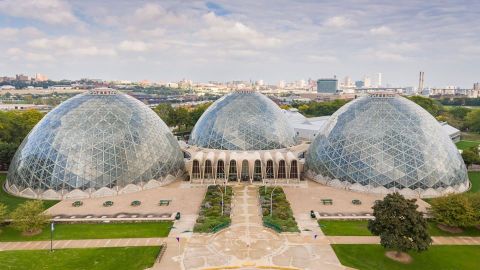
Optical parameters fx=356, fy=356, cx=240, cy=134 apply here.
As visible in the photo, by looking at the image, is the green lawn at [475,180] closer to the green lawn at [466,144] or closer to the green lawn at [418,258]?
the green lawn at [418,258]

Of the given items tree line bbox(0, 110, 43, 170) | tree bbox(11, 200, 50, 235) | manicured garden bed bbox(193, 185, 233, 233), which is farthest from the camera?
tree line bbox(0, 110, 43, 170)

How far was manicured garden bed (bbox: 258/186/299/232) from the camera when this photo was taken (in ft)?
137

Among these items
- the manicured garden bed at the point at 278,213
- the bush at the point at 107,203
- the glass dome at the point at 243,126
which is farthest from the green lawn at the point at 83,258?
the glass dome at the point at 243,126

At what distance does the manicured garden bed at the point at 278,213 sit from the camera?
41875mm

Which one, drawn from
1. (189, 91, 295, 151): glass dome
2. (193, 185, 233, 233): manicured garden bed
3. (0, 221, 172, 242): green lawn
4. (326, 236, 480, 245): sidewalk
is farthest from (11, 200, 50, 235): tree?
(189, 91, 295, 151): glass dome

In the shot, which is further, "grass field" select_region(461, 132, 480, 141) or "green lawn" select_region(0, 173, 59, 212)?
"grass field" select_region(461, 132, 480, 141)

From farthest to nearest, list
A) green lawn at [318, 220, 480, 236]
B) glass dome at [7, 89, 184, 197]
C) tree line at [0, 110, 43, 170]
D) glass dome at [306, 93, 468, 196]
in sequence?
tree line at [0, 110, 43, 170] < glass dome at [306, 93, 468, 196] < glass dome at [7, 89, 184, 197] < green lawn at [318, 220, 480, 236]

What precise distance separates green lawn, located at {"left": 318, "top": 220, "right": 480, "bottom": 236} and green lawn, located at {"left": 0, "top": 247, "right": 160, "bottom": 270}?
19.9 metres

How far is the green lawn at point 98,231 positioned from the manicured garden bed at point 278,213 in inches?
482

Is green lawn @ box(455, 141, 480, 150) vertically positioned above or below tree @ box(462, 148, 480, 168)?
below

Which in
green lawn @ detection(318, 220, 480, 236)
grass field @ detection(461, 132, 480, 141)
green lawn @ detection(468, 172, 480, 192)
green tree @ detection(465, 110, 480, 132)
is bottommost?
green lawn @ detection(318, 220, 480, 236)

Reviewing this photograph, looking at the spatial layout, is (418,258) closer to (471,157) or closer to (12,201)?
(471,157)

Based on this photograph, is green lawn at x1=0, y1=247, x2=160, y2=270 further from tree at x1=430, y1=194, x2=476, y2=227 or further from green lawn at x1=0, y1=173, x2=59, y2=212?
tree at x1=430, y1=194, x2=476, y2=227

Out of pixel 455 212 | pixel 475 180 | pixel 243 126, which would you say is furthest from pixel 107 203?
pixel 475 180
